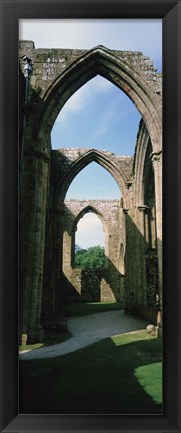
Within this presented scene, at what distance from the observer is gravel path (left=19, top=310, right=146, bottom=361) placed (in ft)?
18.7

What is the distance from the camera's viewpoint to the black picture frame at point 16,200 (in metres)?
1.96

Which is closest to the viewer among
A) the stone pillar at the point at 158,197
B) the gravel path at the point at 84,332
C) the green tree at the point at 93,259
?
the gravel path at the point at 84,332

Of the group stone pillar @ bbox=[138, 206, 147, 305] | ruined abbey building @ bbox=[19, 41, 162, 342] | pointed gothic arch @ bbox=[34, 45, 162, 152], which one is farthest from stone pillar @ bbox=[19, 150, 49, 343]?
stone pillar @ bbox=[138, 206, 147, 305]

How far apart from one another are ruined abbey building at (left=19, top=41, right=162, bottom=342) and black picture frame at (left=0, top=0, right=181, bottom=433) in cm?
430

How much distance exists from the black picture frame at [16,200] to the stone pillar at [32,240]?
4320 mm

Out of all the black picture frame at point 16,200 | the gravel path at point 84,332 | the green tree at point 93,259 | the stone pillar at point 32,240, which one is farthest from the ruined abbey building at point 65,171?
the green tree at point 93,259

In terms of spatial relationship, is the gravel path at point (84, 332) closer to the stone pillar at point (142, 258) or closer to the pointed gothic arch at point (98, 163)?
the stone pillar at point (142, 258)

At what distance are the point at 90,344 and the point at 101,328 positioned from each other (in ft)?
7.80

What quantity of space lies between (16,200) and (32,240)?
4663mm

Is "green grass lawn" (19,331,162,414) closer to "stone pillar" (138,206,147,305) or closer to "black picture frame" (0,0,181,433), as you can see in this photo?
"black picture frame" (0,0,181,433)

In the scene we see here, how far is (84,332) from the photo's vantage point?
823 centimetres

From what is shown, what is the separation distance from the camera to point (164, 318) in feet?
6.59
